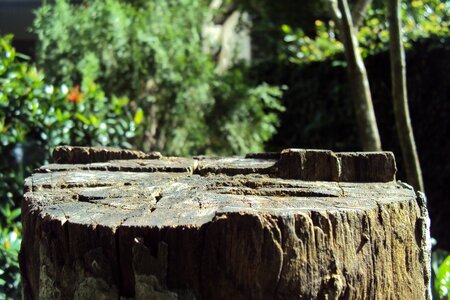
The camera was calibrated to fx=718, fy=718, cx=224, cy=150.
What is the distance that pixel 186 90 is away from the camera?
677 centimetres

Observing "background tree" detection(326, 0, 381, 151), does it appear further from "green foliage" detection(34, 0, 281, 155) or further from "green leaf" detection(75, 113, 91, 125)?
"green foliage" detection(34, 0, 281, 155)

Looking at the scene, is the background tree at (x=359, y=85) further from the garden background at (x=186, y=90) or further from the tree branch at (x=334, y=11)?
the garden background at (x=186, y=90)

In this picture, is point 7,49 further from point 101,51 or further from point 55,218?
point 55,218

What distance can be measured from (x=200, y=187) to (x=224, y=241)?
0.57 meters

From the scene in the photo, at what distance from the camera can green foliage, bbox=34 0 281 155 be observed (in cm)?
610

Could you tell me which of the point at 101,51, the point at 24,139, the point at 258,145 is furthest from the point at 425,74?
the point at 24,139

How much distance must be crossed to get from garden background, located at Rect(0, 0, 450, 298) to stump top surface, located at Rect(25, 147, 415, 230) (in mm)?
1691

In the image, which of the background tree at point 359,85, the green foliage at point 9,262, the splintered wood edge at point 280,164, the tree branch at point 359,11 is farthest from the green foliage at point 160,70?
the splintered wood edge at point 280,164

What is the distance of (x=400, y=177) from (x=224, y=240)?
576 cm

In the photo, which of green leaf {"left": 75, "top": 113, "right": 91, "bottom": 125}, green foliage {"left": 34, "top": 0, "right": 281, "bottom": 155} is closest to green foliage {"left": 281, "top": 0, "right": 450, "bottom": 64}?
green foliage {"left": 34, "top": 0, "right": 281, "bottom": 155}

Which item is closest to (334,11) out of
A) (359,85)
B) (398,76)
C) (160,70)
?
(359,85)

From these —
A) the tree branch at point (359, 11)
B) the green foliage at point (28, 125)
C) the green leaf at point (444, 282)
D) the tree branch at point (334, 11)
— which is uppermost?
the tree branch at point (359, 11)

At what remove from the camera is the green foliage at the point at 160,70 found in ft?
20.0

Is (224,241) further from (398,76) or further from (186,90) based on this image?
(186,90)
